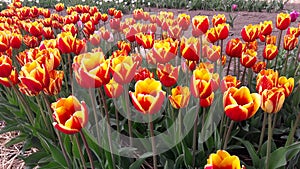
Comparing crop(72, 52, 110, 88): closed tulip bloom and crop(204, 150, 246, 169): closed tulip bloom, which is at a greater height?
crop(72, 52, 110, 88): closed tulip bloom

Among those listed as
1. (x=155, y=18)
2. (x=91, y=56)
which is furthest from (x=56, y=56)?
(x=155, y=18)

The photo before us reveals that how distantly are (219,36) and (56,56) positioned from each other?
3.28 feet

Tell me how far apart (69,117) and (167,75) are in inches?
22.0

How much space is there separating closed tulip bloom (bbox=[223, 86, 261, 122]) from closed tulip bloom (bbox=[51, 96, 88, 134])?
518 mm

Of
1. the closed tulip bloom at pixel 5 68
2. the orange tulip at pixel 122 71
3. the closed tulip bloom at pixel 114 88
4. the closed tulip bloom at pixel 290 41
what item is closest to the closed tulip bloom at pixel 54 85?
the closed tulip bloom at pixel 5 68

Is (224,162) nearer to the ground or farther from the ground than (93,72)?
nearer to the ground

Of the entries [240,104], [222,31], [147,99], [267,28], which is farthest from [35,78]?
[267,28]

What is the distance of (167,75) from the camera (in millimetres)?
1692

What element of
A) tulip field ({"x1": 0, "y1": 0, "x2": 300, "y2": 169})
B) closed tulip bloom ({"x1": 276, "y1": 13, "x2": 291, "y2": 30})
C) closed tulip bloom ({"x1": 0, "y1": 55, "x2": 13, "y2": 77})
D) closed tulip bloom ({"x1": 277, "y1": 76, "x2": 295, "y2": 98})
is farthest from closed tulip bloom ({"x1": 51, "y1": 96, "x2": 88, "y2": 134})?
closed tulip bloom ({"x1": 276, "y1": 13, "x2": 291, "y2": 30})

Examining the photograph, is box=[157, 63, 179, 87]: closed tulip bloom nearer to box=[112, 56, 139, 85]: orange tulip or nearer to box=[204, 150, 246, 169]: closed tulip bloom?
box=[112, 56, 139, 85]: orange tulip

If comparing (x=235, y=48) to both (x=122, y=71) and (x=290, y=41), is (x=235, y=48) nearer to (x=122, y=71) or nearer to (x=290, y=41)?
(x=290, y=41)

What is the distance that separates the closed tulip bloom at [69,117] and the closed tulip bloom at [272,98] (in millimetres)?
680

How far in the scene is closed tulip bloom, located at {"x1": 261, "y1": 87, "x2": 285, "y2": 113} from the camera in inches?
53.4

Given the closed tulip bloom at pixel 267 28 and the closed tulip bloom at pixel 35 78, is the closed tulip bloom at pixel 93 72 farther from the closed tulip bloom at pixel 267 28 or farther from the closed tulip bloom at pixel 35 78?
the closed tulip bloom at pixel 267 28
